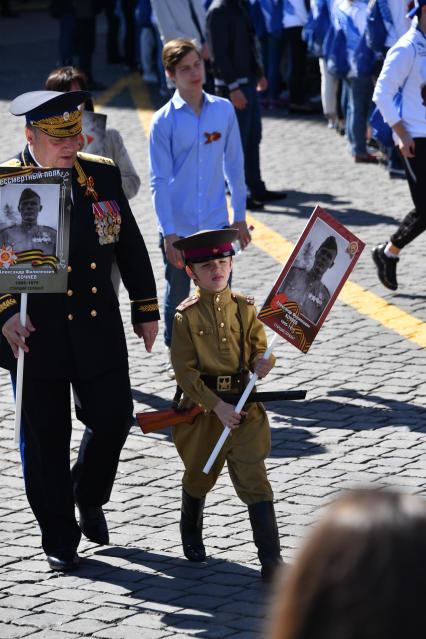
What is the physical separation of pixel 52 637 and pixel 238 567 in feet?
2.98

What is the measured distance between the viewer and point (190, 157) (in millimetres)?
7422

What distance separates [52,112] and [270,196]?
8.03 metres

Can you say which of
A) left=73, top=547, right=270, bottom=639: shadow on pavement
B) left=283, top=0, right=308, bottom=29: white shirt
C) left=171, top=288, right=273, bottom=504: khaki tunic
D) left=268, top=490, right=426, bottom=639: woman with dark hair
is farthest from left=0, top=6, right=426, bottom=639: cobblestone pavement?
left=283, top=0, right=308, bottom=29: white shirt

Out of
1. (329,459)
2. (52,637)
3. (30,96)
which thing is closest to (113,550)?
(52,637)

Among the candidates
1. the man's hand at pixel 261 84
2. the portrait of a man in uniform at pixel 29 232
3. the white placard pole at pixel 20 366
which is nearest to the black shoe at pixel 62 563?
the white placard pole at pixel 20 366

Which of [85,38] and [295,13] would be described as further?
[85,38]

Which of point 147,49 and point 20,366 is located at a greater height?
point 20,366

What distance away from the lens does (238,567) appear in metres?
5.29

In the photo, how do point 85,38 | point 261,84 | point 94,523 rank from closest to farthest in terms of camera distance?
point 94,523
point 261,84
point 85,38

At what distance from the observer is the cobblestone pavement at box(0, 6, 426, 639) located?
4.88 meters

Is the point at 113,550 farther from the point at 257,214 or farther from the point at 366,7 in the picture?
the point at 366,7

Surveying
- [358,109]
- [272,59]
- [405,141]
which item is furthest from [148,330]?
[272,59]

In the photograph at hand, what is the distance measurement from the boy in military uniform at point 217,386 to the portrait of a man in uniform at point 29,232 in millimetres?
537

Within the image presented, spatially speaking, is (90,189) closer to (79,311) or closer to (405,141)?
(79,311)
